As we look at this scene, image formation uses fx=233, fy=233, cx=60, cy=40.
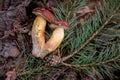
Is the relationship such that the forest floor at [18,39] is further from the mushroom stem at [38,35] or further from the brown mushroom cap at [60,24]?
the brown mushroom cap at [60,24]

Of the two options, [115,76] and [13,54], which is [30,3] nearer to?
[13,54]

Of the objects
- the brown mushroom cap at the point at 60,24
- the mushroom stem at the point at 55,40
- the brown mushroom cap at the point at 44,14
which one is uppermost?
the brown mushroom cap at the point at 44,14

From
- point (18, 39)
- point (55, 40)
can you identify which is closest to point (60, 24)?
point (55, 40)

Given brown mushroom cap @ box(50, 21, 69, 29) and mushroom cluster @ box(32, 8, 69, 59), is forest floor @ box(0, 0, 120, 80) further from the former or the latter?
brown mushroom cap @ box(50, 21, 69, 29)

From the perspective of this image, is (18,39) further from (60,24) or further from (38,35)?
(60,24)

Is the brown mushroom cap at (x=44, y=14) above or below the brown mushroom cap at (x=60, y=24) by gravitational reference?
above

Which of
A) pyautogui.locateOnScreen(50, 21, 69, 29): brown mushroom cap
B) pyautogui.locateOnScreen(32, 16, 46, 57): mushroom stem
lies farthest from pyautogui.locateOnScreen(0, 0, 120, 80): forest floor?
pyautogui.locateOnScreen(50, 21, 69, 29): brown mushroom cap

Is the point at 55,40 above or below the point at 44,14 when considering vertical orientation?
below

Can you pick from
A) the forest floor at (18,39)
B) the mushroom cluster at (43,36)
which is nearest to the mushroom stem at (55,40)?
the mushroom cluster at (43,36)

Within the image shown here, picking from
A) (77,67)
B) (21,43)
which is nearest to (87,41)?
(77,67)
